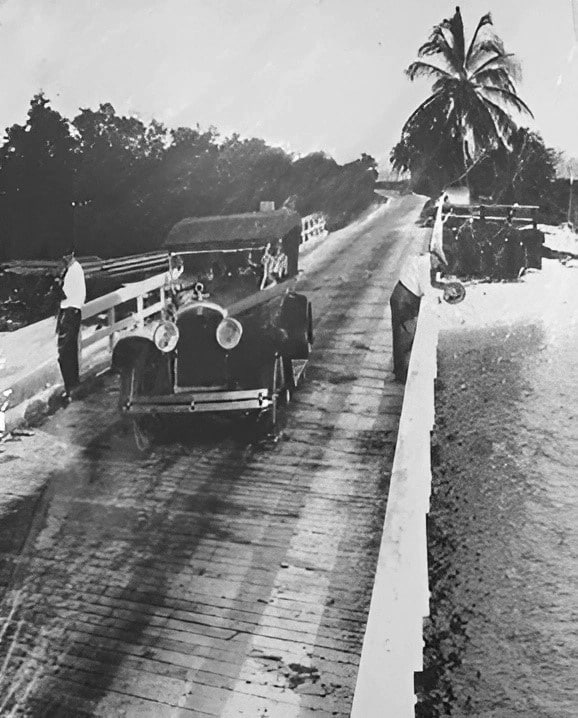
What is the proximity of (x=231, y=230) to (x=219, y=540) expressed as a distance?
A: 962 millimetres

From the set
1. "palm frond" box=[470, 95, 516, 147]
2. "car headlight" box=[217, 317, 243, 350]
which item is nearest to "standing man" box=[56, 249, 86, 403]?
"car headlight" box=[217, 317, 243, 350]

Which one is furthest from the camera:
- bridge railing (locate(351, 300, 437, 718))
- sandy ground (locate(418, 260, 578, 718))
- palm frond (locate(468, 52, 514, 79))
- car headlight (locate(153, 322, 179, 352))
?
car headlight (locate(153, 322, 179, 352))

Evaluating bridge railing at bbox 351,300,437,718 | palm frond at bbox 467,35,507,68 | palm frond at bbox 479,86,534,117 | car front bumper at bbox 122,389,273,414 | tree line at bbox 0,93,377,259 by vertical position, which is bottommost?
bridge railing at bbox 351,300,437,718

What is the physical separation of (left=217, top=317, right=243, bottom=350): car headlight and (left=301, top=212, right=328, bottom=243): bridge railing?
355mm

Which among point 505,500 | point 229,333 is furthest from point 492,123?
point 505,500

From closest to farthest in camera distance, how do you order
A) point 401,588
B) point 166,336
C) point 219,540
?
point 401,588 < point 219,540 < point 166,336

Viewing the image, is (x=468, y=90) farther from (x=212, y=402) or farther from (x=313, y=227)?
(x=212, y=402)

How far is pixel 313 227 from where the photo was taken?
7.22 feet

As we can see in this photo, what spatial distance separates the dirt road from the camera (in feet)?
5.34

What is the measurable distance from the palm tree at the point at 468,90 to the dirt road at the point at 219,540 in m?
0.24

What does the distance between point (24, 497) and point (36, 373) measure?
0.41 m

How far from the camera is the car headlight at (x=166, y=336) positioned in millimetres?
2131

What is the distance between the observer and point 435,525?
90.0 inches

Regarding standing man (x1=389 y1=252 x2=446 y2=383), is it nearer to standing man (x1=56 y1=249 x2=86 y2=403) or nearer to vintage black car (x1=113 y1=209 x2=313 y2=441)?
vintage black car (x1=113 y1=209 x2=313 y2=441)
